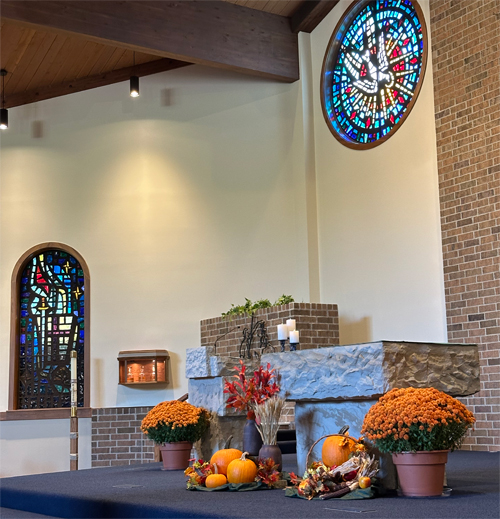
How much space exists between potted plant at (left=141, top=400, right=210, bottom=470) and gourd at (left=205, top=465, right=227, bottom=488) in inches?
39.3

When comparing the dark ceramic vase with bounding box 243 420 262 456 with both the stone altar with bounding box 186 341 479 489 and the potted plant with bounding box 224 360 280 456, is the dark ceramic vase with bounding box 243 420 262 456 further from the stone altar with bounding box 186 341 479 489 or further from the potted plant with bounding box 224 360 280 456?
the stone altar with bounding box 186 341 479 489

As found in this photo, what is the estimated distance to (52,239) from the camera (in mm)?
9430

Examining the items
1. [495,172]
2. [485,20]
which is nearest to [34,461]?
[495,172]

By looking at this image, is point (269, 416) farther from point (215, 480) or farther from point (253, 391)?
point (215, 480)

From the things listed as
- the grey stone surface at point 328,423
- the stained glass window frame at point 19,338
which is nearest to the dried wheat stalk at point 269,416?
the grey stone surface at point 328,423

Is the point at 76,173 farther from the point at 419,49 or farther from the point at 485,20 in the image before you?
the point at 485,20

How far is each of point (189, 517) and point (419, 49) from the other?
5731mm

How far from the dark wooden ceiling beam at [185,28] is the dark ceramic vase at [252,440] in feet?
16.2

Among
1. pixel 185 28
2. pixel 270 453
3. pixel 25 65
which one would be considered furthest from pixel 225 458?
pixel 25 65

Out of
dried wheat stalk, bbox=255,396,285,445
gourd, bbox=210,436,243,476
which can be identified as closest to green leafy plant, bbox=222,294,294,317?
dried wheat stalk, bbox=255,396,285,445

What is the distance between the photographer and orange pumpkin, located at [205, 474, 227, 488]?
3682 mm

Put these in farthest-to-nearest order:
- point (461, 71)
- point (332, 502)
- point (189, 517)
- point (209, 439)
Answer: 1. point (461, 71)
2. point (209, 439)
3. point (332, 502)
4. point (189, 517)

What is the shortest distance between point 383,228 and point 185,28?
10.6ft

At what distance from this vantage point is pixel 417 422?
120 inches
